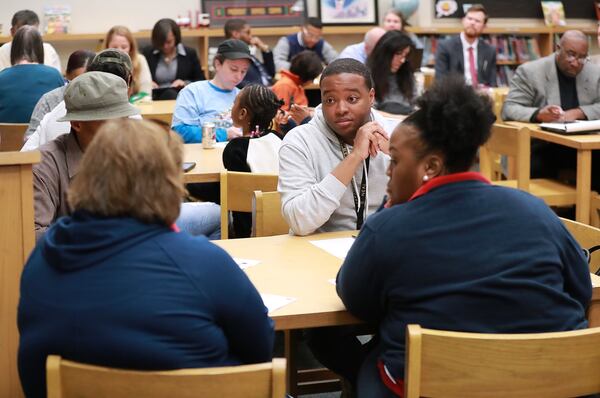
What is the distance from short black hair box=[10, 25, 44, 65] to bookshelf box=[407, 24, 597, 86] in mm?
5421

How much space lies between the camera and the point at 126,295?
173 centimetres

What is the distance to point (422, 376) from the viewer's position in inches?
73.7

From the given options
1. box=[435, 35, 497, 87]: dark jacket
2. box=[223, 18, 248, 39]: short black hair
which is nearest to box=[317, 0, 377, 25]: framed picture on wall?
box=[223, 18, 248, 39]: short black hair

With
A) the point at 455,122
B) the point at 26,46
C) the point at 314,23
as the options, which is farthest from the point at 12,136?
the point at 314,23

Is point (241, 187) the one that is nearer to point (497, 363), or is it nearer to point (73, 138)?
point (73, 138)

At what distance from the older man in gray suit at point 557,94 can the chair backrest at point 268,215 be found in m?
2.99

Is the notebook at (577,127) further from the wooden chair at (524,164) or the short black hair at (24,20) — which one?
the short black hair at (24,20)

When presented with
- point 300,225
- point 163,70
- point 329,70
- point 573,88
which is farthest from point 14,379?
point 163,70

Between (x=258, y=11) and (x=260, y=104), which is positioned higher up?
(x=258, y=11)

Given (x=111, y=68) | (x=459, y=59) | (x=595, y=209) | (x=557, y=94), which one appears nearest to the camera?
(x=111, y=68)

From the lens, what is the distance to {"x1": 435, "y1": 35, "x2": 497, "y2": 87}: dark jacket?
27.0 feet

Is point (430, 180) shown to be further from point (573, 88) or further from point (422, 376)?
point (573, 88)

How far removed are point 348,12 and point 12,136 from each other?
19.7 ft

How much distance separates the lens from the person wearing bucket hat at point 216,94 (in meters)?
5.38
